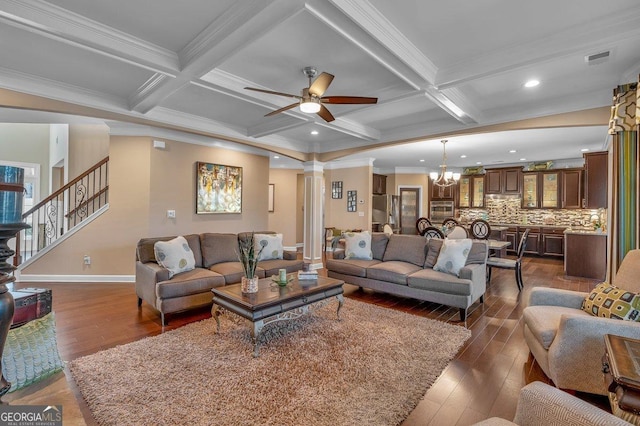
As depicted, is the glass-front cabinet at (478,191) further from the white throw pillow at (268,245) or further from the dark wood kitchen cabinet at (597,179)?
the white throw pillow at (268,245)

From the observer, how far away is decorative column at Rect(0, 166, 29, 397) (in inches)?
35.2

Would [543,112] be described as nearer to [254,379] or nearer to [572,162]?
[254,379]

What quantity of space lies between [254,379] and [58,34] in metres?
3.09

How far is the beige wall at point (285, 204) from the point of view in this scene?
9.15 metres

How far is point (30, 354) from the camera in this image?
3.90 ft

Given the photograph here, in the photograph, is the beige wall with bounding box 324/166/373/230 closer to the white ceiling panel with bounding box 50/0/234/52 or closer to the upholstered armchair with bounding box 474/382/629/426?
the white ceiling panel with bounding box 50/0/234/52

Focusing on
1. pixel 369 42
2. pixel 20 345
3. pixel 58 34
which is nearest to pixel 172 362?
pixel 20 345

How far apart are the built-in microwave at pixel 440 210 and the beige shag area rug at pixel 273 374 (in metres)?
6.94

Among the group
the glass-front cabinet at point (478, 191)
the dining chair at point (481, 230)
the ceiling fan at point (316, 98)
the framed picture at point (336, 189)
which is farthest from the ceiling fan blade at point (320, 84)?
the glass-front cabinet at point (478, 191)

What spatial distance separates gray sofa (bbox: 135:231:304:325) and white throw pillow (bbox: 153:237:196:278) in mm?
68

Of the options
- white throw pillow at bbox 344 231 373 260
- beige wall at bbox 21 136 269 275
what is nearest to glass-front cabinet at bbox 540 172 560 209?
white throw pillow at bbox 344 231 373 260

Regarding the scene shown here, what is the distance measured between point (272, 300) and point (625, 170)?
3716 mm

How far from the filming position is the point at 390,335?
3066 millimetres

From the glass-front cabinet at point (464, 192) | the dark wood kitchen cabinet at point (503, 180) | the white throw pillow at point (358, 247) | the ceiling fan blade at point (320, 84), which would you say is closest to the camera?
the ceiling fan blade at point (320, 84)
